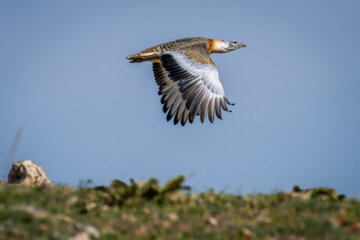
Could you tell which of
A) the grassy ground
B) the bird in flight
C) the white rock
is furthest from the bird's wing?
the grassy ground

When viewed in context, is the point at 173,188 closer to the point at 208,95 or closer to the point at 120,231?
the point at 120,231

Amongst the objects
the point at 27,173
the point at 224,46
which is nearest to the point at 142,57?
the point at 224,46

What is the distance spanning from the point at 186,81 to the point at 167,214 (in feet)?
19.1

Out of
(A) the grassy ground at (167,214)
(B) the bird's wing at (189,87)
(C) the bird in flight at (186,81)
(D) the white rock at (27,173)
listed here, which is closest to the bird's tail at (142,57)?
(C) the bird in flight at (186,81)

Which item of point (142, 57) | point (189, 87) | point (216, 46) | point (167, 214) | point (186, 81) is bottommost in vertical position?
point (167, 214)

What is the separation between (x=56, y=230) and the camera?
546cm

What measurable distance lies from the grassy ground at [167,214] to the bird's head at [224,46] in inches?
343

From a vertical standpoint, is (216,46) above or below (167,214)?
above

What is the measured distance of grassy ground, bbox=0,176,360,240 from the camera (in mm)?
5648

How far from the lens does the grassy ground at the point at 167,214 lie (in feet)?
18.5

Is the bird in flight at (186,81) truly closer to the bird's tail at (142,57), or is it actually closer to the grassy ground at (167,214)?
the bird's tail at (142,57)

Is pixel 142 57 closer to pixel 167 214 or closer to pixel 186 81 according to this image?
pixel 186 81

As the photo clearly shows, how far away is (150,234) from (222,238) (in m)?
0.78

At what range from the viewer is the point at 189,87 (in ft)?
38.0
